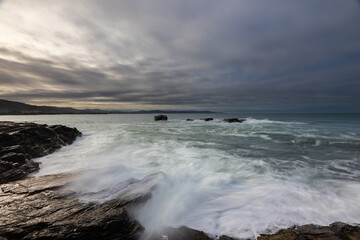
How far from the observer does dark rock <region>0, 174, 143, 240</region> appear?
8.98ft

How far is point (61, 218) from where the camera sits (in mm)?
3039

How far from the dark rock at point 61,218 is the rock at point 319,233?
264cm

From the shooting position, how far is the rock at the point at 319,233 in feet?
8.83

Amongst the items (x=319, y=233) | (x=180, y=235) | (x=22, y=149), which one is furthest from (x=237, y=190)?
(x=22, y=149)

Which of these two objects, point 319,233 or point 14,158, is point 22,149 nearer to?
point 14,158

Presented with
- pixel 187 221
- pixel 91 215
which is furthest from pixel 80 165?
Result: pixel 187 221

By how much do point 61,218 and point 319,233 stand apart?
474cm

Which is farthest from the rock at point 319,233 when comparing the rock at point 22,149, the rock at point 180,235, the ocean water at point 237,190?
the rock at point 22,149

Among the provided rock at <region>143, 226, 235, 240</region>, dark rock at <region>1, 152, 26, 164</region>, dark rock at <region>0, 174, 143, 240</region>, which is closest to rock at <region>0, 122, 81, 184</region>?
dark rock at <region>1, 152, 26, 164</region>

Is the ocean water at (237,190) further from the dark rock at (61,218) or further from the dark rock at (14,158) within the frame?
the dark rock at (14,158)

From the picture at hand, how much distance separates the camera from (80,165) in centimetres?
742

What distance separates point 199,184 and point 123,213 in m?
3.17

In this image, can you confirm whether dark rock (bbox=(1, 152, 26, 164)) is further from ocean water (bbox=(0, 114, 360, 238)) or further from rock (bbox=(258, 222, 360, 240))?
rock (bbox=(258, 222, 360, 240))

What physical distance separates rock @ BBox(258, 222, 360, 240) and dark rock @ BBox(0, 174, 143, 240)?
2640 mm
